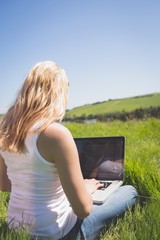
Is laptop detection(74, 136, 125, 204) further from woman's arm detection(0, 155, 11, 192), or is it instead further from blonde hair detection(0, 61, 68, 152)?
blonde hair detection(0, 61, 68, 152)

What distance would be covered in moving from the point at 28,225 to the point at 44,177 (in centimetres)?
35

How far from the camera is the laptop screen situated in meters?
3.45

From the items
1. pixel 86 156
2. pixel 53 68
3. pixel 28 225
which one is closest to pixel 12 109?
pixel 53 68

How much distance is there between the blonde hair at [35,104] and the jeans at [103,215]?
2.43ft

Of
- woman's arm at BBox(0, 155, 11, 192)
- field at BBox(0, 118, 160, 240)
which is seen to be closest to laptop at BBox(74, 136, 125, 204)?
field at BBox(0, 118, 160, 240)

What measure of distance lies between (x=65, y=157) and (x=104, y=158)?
1404 mm

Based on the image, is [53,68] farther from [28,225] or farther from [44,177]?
[28,225]

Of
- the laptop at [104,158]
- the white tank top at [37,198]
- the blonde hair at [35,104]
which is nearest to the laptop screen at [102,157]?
the laptop at [104,158]

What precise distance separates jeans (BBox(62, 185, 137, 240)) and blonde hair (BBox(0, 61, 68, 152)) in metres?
0.74

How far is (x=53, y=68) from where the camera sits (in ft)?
8.05

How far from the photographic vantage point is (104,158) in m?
3.53

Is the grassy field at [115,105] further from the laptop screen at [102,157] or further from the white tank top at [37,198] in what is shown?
the white tank top at [37,198]

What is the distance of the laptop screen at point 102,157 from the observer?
Answer: 3447 millimetres

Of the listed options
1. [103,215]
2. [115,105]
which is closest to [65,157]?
[103,215]
